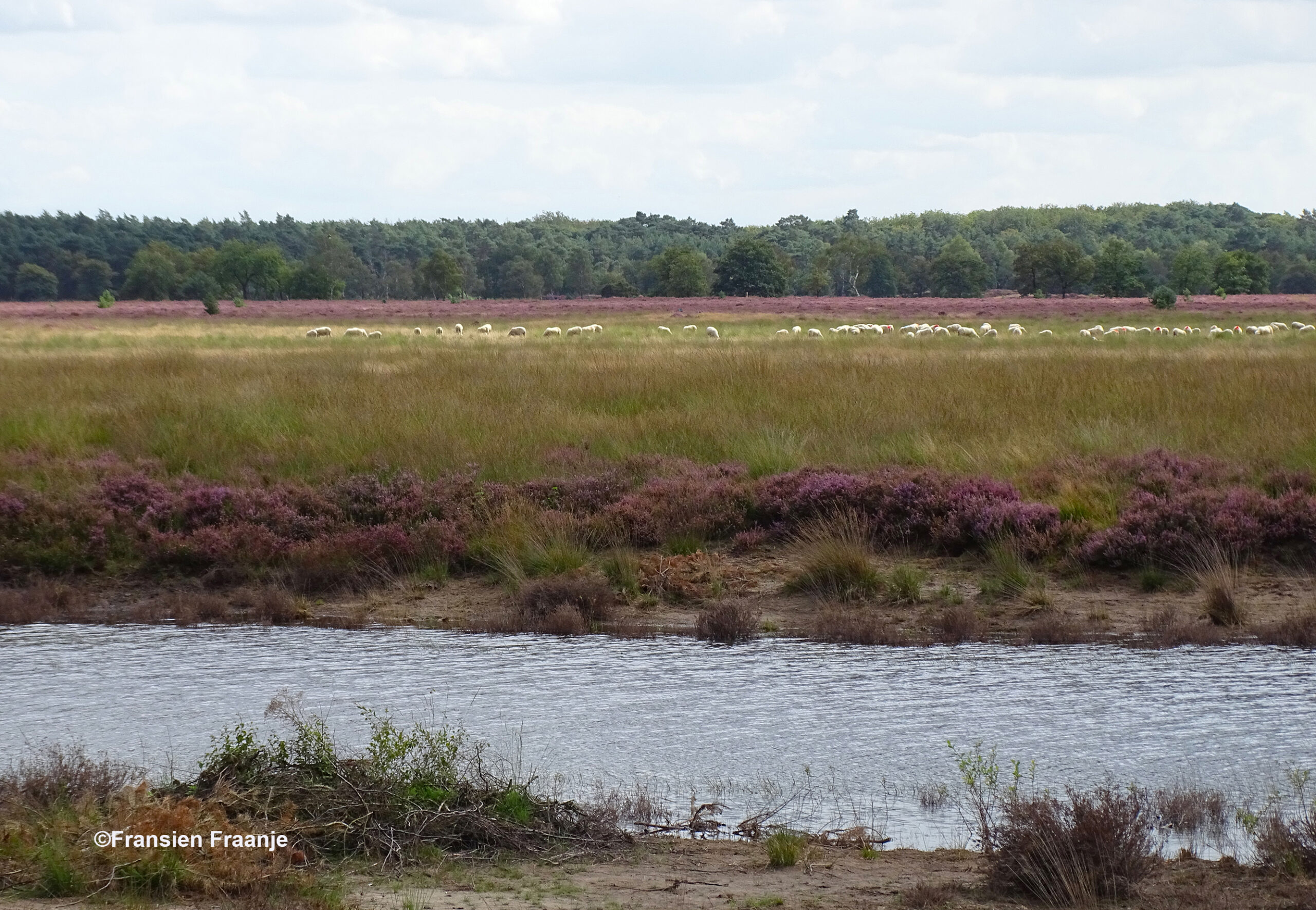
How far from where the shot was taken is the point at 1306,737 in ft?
25.2

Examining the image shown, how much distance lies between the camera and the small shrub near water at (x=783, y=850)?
19.1ft

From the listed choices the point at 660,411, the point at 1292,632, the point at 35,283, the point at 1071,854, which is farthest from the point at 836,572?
the point at 35,283

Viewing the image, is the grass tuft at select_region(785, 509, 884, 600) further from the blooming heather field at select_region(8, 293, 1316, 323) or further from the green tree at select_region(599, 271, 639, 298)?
the green tree at select_region(599, 271, 639, 298)

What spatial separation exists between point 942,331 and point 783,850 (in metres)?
34.1

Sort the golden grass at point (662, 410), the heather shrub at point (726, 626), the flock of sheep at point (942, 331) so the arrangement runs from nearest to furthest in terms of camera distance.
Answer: the heather shrub at point (726, 626), the golden grass at point (662, 410), the flock of sheep at point (942, 331)

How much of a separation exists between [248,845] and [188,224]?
150m

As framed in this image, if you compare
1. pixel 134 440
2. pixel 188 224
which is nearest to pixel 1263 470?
pixel 134 440

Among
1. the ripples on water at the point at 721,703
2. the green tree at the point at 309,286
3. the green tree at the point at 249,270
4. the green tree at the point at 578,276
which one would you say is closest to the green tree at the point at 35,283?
the green tree at the point at 249,270

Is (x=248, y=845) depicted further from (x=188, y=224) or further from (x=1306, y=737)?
(x=188, y=224)

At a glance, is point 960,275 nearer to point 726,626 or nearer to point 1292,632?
point 1292,632

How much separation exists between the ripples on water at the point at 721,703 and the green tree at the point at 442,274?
3559 inches

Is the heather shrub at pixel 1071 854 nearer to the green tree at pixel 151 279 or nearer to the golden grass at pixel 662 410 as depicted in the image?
the golden grass at pixel 662 410

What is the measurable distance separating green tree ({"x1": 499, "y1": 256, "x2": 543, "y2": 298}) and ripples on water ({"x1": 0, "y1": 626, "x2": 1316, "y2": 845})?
109 meters

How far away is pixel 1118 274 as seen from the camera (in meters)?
83.8
